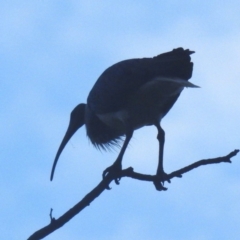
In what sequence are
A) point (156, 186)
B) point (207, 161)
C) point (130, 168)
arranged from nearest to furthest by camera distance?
point (207, 161) → point (130, 168) → point (156, 186)

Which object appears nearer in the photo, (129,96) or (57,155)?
(129,96)

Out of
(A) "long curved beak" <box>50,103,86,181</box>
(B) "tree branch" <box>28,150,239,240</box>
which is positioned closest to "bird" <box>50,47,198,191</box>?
(A) "long curved beak" <box>50,103,86,181</box>

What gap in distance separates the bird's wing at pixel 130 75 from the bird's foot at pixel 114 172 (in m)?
0.98

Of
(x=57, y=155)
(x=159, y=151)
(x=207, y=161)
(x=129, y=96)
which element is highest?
(x=57, y=155)

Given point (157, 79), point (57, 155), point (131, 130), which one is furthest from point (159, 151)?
point (57, 155)

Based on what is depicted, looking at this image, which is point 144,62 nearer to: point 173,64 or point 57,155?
point 173,64

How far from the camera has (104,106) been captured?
841 cm

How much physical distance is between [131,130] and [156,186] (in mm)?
1456

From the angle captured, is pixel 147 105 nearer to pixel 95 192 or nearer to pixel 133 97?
pixel 133 97

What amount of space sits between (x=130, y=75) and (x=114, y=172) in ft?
5.65

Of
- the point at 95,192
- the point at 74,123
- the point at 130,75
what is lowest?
the point at 95,192

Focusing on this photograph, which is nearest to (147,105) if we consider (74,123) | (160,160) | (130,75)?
(130,75)

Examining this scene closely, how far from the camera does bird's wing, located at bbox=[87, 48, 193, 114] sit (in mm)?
7666

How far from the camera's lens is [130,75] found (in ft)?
26.5
